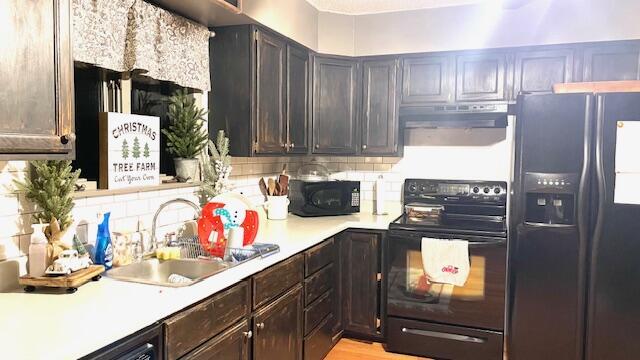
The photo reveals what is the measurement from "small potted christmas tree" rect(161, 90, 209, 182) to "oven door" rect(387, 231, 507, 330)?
4.58 feet

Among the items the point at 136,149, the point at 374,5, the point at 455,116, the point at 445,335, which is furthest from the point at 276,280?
the point at 374,5

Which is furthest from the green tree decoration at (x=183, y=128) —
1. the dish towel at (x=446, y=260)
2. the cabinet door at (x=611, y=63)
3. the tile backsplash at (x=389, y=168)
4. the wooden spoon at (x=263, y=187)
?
the cabinet door at (x=611, y=63)

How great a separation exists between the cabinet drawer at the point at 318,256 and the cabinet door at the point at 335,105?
885mm

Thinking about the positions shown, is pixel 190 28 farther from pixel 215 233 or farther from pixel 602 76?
pixel 602 76

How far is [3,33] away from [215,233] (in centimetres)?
130

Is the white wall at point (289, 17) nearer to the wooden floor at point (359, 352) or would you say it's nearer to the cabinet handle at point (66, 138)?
the cabinet handle at point (66, 138)

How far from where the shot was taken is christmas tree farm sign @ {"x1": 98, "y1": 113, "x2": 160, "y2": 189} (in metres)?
2.01

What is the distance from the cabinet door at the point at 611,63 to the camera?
3041 millimetres

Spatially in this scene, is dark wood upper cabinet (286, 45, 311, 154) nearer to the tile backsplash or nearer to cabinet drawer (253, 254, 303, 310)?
the tile backsplash

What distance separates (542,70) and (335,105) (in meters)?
1.48

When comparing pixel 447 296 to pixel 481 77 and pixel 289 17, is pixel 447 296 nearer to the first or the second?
pixel 481 77

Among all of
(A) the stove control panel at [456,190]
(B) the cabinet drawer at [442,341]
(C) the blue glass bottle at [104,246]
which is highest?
(A) the stove control panel at [456,190]

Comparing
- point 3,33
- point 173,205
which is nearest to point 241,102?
point 173,205

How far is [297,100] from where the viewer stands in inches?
131
